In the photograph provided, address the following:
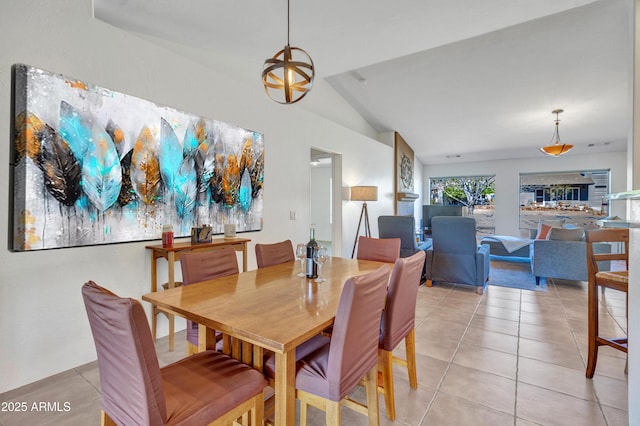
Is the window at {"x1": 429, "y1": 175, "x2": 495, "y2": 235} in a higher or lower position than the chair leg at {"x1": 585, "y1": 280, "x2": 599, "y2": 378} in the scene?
higher

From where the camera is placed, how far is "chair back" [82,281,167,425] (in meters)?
0.91

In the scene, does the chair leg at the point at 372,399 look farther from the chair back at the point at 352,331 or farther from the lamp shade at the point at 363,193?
the lamp shade at the point at 363,193

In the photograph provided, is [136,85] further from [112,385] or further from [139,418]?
[139,418]

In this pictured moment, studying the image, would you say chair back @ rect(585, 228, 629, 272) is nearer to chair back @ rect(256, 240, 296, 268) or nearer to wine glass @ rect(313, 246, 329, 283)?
wine glass @ rect(313, 246, 329, 283)

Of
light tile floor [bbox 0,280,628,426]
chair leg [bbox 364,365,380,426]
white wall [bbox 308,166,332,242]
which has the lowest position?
light tile floor [bbox 0,280,628,426]

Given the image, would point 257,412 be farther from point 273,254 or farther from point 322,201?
point 322,201

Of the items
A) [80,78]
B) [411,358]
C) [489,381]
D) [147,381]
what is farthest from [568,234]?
[80,78]

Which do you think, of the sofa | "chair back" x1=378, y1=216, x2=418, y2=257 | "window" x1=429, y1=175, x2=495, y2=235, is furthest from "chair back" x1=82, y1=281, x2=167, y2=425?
"window" x1=429, y1=175, x2=495, y2=235

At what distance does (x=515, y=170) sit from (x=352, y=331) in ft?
29.2

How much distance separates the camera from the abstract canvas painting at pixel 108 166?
6.25 feet

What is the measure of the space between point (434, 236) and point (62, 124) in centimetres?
424

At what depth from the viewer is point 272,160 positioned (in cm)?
379

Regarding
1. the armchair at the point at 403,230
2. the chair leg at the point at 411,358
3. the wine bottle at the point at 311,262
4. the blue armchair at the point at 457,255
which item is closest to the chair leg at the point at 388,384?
the chair leg at the point at 411,358

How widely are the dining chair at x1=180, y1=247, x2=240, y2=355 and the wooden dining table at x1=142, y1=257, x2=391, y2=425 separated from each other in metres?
0.17
